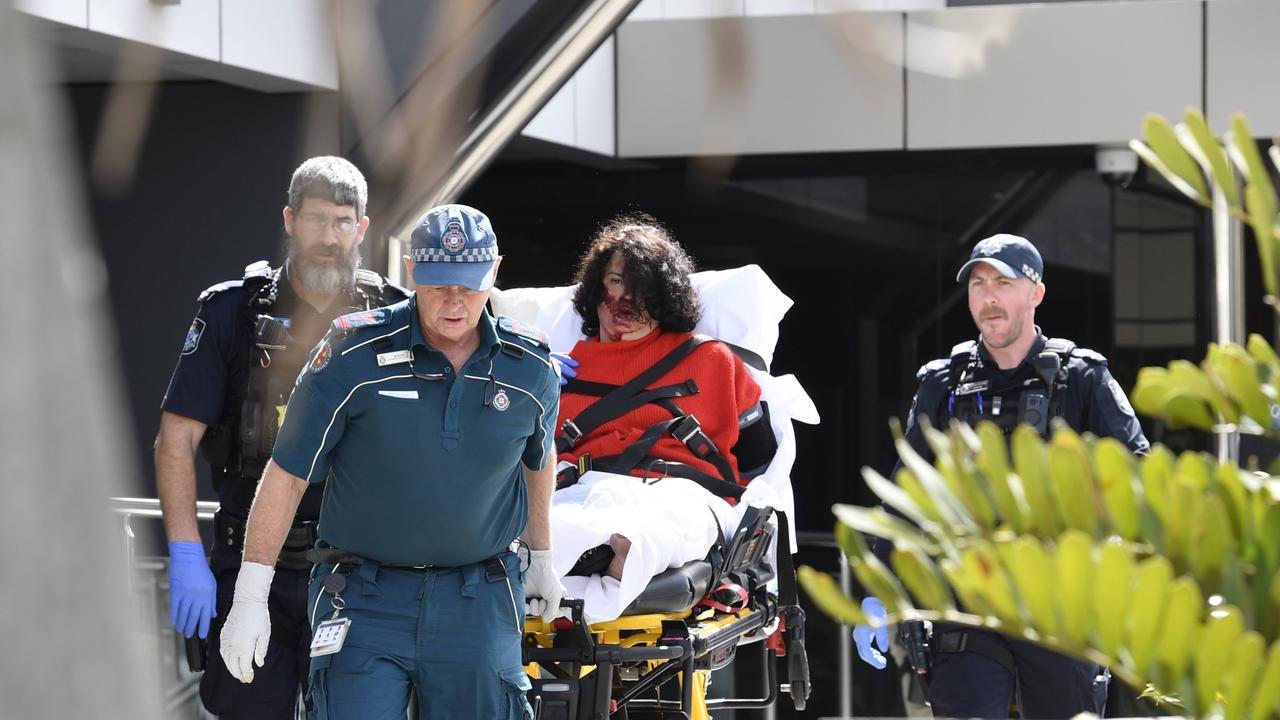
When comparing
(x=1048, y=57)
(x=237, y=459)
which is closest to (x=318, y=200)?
(x=237, y=459)

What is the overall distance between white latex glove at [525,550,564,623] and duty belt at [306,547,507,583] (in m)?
0.25

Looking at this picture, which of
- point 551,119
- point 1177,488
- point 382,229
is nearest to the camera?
point 1177,488

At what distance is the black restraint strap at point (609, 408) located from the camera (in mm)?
4305

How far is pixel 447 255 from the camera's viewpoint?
3193 mm

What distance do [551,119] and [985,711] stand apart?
4.14 metres

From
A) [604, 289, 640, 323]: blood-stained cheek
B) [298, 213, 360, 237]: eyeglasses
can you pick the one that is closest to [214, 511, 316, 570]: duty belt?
[298, 213, 360, 237]: eyeglasses

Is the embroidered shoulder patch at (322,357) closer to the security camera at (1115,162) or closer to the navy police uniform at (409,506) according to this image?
the navy police uniform at (409,506)

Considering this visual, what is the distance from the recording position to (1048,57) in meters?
7.73

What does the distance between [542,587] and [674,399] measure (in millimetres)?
926

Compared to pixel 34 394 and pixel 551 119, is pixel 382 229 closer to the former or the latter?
pixel 34 394

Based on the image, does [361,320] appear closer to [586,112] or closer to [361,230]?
[361,230]

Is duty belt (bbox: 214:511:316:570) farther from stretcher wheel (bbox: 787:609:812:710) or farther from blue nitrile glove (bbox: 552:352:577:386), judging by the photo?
stretcher wheel (bbox: 787:609:812:710)

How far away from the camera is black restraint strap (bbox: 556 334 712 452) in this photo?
4.30m

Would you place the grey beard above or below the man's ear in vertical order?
below
